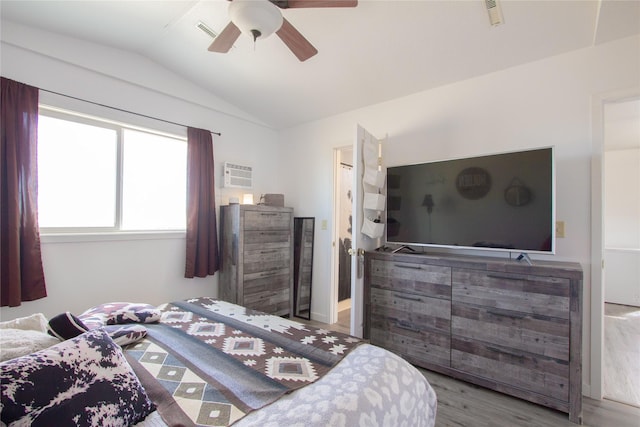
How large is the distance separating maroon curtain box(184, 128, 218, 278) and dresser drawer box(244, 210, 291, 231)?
42 cm

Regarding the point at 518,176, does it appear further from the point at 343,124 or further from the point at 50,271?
the point at 50,271

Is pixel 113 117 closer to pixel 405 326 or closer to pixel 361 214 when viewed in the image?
pixel 361 214

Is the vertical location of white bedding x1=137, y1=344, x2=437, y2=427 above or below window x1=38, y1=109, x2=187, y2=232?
below

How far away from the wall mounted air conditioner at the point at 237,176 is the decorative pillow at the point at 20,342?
8.31ft

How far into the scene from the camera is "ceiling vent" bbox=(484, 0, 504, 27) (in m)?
1.86

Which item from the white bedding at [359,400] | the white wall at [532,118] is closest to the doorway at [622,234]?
the white wall at [532,118]

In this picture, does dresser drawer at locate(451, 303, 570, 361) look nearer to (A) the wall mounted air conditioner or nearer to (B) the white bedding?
(B) the white bedding

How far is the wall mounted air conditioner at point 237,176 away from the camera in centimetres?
351

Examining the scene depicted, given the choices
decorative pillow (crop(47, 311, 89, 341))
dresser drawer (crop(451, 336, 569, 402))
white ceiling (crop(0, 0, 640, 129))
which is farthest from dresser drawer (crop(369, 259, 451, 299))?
decorative pillow (crop(47, 311, 89, 341))

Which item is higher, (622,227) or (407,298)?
(622,227)

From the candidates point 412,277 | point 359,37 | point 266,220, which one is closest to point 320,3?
point 359,37

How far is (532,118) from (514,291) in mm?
1376

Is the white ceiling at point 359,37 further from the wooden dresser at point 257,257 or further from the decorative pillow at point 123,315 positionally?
the decorative pillow at point 123,315

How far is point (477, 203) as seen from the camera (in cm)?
231
